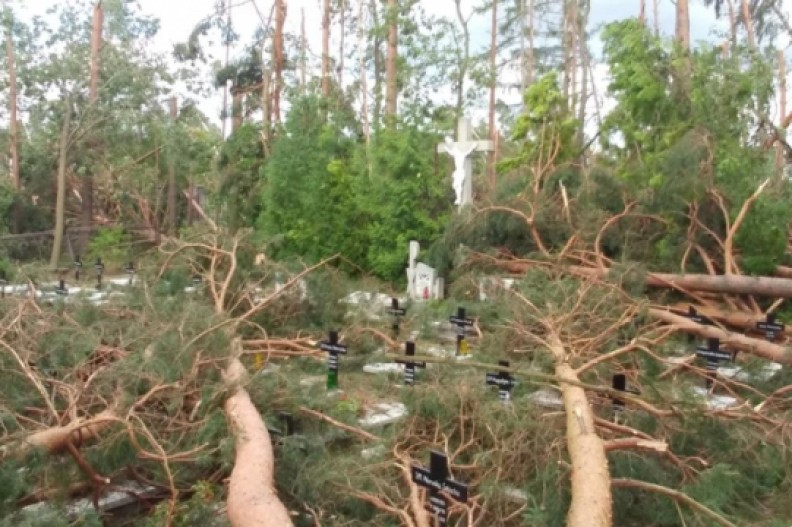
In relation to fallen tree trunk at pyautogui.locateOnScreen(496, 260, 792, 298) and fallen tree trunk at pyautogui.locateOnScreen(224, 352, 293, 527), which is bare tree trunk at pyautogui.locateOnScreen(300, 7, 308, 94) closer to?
fallen tree trunk at pyautogui.locateOnScreen(496, 260, 792, 298)

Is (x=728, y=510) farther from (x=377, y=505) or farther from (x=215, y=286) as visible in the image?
(x=215, y=286)

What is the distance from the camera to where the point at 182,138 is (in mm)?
17781

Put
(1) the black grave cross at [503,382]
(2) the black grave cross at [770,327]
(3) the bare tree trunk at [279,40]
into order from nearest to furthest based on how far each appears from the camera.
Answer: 1. (1) the black grave cross at [503,382]
2. (2) the black grave cross at [770,327]
3. (3) the bare tree trunk at [279,40]

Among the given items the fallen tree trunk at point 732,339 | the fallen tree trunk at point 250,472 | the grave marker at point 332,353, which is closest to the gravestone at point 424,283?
the fallen tree trunk at point 732,339

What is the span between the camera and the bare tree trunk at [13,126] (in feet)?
56.3

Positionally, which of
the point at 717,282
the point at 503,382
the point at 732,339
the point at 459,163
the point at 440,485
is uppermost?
the point at 459,163

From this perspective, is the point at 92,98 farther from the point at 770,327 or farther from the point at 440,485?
the point at 440,485

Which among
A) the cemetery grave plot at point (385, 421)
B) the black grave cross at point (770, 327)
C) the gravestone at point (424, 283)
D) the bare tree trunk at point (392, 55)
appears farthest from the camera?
the bare tree trunk at point (392, 55)

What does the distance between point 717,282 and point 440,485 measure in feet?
19.7

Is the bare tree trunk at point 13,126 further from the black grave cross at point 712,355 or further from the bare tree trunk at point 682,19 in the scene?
the black grave cross at point 712,355

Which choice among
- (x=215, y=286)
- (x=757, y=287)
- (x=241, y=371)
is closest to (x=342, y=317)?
(x=215, y=286)

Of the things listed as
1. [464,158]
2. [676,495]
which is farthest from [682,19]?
[676,495]

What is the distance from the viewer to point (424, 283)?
34.8 ft

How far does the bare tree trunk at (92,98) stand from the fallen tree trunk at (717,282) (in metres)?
12.6
